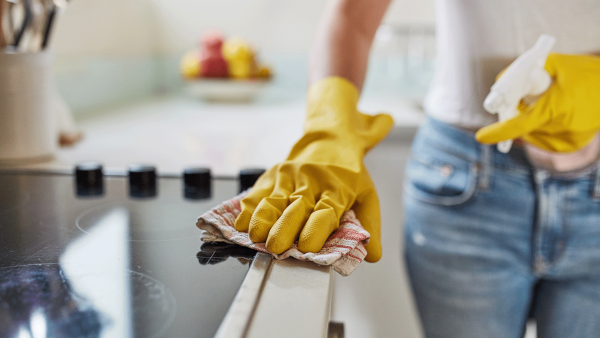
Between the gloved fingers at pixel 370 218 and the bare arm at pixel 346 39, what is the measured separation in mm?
245

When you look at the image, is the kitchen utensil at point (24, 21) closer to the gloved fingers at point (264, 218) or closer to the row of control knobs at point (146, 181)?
the row of control knobs at point (146, 181)

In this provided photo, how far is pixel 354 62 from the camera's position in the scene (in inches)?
27.7

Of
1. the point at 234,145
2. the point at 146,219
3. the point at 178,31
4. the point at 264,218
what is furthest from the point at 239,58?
the point at 264,218

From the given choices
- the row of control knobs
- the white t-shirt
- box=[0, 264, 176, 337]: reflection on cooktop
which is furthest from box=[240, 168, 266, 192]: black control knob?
the white t-shirt

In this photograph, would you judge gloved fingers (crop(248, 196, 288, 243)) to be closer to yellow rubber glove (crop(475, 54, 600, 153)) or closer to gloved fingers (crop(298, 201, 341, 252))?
gloved fingers (crop(298, 201, 341, 252))

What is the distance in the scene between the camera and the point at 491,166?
757mm

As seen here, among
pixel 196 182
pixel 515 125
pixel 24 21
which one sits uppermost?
pixel 24 21

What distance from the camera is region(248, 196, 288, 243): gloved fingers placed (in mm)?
414

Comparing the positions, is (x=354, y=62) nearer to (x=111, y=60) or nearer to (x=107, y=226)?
(x=107, y=226)

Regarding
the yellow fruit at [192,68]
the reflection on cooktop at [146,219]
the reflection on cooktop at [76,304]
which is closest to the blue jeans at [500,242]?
the reflection on cooktop at [146,219]

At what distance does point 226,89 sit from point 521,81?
4.05ft

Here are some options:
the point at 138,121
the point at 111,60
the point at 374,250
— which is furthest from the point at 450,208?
the point at 111,60

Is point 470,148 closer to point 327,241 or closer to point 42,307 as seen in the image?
point 327,241

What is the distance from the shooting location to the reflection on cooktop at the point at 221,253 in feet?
1.33
